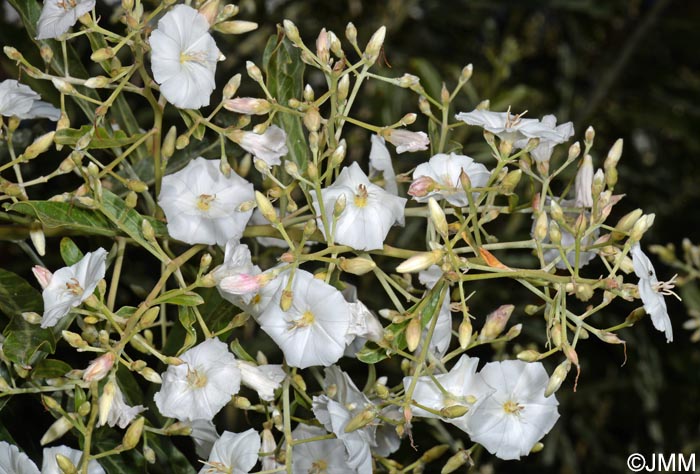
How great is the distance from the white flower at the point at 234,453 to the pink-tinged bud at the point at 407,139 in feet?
1.37

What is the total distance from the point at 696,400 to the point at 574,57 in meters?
1.23

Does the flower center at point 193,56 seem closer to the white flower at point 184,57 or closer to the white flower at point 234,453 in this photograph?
the white flower at point 184,57

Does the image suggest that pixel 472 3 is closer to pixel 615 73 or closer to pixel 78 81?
pixel 615 73

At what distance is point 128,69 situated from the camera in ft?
3.62

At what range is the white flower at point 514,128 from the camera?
1.15 m

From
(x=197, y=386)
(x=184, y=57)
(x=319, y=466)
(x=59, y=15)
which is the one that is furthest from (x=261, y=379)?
(x=59, y=15)

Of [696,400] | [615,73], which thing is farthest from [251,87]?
[696,400]

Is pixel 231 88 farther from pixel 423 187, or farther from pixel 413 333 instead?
pixel 413 333

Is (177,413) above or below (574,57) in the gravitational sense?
above

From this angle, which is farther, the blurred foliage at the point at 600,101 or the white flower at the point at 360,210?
the blurred foliage at the point at 600,101

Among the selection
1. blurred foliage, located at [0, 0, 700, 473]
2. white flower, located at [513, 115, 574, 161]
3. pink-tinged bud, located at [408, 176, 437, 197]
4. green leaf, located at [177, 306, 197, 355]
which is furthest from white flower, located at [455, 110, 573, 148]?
blurred foliage, located at [0, 0, 700, 473]

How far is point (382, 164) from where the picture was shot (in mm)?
1264

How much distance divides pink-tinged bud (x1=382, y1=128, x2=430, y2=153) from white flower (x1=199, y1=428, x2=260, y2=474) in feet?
1.37

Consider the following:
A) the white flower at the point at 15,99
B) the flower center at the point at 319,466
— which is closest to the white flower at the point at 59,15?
the white flower at the point at 15,99
